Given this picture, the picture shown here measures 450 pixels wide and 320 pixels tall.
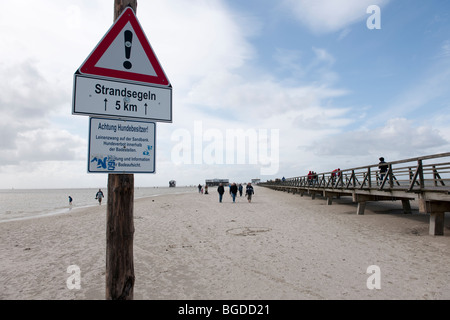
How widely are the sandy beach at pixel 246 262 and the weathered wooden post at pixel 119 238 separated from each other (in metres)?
2.38

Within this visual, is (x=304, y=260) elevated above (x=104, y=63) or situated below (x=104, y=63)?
below

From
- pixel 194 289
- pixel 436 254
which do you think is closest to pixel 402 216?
pixel 436 254

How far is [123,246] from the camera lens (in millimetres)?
2396

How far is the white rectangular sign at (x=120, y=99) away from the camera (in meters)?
2.20

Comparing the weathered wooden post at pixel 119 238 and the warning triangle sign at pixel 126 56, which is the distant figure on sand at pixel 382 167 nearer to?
the warning triangle sign at pixel 126 56

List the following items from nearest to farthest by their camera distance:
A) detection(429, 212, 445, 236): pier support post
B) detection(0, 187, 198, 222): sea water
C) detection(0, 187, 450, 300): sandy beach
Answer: detection(0, 187, 450, 300): sandy beach
detection(429, 212, 445, 236): pier support post
detection(0, 187, 198, 222): sea water

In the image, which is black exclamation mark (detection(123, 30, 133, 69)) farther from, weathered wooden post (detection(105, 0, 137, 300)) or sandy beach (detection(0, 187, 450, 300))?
sandy beach (detection(0, 187, 450, 300))

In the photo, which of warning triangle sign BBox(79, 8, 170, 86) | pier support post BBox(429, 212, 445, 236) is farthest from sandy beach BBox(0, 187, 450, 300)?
warning triangle sign BBox(79, 8, 170, 86)

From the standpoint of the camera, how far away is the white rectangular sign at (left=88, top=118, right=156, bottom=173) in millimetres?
2178

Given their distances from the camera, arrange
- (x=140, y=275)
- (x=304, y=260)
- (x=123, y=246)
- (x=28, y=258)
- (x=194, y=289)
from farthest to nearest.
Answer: (x=28, y=258) → (x=304, y=260) → (x=140, y=275) → (x=194, y=289) → (x=123, y=246)

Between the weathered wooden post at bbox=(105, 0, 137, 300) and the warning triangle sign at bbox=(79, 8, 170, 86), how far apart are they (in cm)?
96

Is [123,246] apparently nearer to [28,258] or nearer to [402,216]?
[28,258]
